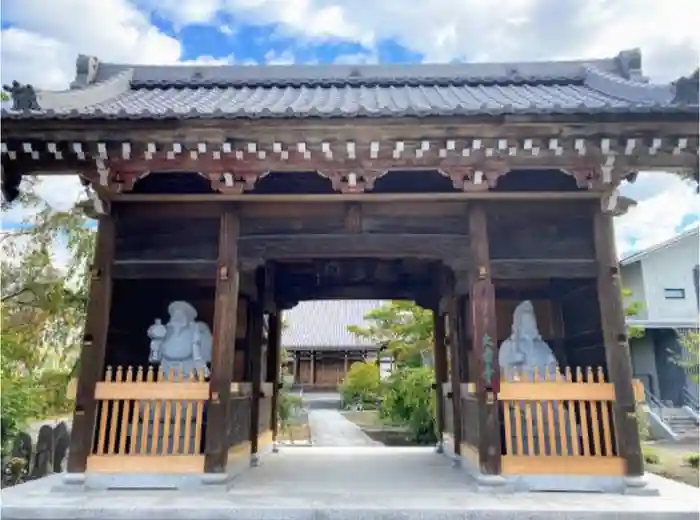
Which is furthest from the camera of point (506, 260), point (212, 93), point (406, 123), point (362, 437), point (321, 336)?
point (321, 336)

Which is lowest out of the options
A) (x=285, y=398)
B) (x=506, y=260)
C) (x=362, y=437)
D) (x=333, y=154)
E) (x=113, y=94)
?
(x=362, y=437)

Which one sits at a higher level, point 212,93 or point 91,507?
point 212,93

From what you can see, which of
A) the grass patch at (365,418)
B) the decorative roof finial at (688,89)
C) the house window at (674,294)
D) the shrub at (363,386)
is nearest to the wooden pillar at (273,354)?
the decorative roof finial at (688,89)

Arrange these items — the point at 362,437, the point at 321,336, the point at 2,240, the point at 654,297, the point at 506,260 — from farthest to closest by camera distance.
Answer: the point at 321,336 < the point at 654,297 < the point at 362,437 < the point at 2,240 < the point at 506,260

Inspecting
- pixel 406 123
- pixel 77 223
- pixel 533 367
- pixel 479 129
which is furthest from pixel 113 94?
pixel 533 367

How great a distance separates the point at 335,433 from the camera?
13.6 metres

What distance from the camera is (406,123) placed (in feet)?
14.2

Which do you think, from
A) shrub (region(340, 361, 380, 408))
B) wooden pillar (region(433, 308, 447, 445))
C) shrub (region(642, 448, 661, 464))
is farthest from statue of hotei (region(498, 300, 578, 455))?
shrub (region(340, 361, 380, 408))

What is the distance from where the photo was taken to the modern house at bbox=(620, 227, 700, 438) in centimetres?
1745

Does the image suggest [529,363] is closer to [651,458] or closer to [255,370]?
[255,370]

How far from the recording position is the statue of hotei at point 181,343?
5.20 metres

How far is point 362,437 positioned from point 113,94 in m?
9.60

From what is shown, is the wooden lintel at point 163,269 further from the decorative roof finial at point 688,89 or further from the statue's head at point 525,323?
the decorative roof finial at point 688,89

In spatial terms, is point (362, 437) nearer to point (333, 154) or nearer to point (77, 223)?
point (77, 223)
